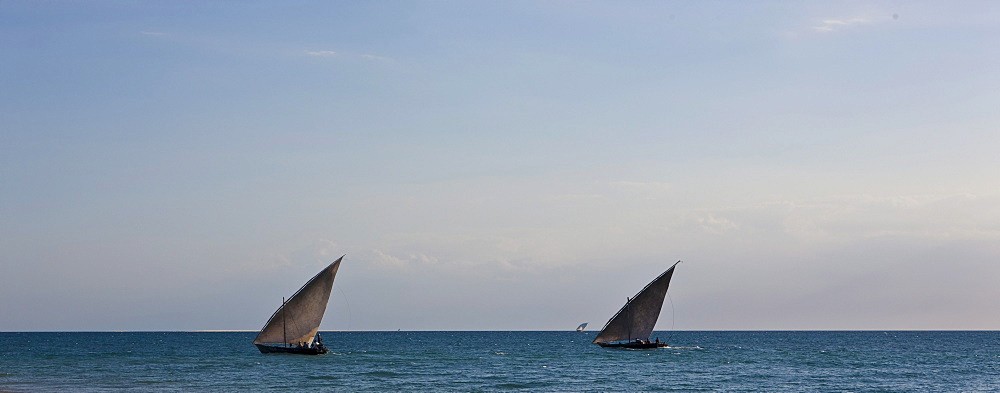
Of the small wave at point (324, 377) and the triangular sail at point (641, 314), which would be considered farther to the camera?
the triangular sail at point (641, 314)

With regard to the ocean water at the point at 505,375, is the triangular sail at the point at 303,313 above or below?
above

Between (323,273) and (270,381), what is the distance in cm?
2069

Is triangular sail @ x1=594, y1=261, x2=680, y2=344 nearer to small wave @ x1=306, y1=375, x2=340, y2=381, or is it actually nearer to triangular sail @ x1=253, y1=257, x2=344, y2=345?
triangular sail @ x1=253, y1=257, x2=344, y2=345

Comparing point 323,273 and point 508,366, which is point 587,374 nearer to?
point 508,366

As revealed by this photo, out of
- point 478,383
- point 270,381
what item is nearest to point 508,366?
point 478,383

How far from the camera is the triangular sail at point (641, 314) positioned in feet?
332

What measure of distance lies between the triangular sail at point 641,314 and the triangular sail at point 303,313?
106ft

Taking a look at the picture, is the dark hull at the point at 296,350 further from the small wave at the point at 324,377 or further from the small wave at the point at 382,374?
the small wave at the point at 324,377

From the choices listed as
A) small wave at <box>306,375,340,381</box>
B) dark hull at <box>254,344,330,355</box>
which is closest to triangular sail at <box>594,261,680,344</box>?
dark hull at <box>254,344,330,355</box>

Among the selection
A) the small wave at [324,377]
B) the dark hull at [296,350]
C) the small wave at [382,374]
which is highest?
the dark hull at [296,350]

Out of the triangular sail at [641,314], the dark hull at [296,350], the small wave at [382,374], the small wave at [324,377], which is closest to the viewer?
the small wave at [324,377]

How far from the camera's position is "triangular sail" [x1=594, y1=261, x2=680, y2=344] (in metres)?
101

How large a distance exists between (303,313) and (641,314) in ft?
116

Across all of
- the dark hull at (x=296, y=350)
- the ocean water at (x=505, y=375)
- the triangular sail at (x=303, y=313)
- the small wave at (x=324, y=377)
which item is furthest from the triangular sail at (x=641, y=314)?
the small wave at (x=324, y=377)
